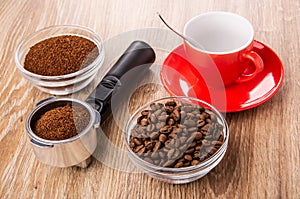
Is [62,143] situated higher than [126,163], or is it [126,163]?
[62,143]

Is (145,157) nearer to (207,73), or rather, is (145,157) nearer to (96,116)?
(96,116)

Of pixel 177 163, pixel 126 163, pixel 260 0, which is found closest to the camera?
pixel 177 163

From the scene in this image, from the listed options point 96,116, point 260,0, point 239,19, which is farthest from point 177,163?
point 260,0

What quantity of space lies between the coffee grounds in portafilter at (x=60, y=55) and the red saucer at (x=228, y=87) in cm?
23

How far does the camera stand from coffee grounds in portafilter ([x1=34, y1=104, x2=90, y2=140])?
3.88 ft

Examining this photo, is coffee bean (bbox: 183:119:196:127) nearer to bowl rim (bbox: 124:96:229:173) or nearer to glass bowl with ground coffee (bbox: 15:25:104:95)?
bowl rim (bbox: 124:96:229:173)

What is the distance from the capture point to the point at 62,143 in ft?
3.76

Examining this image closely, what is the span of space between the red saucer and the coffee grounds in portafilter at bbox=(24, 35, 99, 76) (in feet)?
0.74

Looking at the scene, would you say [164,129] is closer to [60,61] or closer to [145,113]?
[145,113]

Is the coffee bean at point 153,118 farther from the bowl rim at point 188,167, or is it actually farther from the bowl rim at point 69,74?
the bowl rim at point 69,74

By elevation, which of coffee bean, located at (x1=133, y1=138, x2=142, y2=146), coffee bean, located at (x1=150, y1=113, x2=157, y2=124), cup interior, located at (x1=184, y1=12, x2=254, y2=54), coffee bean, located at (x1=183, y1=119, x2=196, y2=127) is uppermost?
cup interior, located at (x1=184, y1=12, x2=254, y2=54)

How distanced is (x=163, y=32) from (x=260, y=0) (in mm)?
385

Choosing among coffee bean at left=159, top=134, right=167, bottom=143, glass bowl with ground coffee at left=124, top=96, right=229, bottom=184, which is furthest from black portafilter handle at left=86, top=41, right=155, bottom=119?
coffee bean at left=159, top=134, right=167, bottom=143

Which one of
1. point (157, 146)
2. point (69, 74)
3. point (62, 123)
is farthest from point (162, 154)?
point (69, 74)
